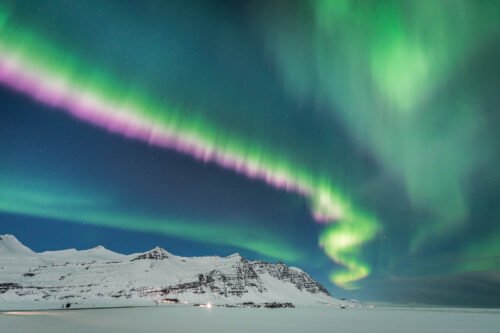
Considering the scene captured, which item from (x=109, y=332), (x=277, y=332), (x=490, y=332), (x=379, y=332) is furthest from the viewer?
(x=490, y=332)

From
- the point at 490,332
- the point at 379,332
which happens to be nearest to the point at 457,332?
the point at 490,332

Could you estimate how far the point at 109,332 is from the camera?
6066cm

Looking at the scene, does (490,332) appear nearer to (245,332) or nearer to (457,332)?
(457,332)

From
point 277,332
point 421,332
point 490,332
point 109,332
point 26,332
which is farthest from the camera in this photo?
point 490,332

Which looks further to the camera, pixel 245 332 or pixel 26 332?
pixel 245 332

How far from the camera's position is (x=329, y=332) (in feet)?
222

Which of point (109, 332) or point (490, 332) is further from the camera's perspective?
point (490, 332)

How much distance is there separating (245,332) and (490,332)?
62.7m

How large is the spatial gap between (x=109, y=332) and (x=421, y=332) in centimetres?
6236

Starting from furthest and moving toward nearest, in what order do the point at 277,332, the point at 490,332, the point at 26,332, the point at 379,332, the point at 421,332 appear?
the point at 490,332 < the point at 421,332 < the point at 379,332 < the point at 277,332 < the point at 26,332

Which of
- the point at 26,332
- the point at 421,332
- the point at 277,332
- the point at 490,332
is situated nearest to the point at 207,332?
the point at 277,332

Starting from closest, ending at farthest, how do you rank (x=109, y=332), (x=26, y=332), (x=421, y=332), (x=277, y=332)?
1. (x=26, y=332)
2. (x=109, y=332)
3. (x=277, y=332)
4. (x=421, y=332)

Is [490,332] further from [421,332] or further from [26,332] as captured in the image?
→ [26,332]

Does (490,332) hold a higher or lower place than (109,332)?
higher
